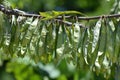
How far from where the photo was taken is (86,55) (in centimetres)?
251

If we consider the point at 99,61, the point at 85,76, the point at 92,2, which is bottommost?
the point at 99,61

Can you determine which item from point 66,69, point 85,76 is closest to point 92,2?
point 66,69

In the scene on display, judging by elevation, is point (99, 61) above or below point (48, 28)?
below

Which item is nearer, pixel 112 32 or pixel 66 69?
pixel 112 32

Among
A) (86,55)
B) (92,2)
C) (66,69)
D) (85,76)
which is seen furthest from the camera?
(92,2)

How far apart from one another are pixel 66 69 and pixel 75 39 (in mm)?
2790

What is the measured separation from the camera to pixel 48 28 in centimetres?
261

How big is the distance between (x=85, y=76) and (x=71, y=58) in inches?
88.4

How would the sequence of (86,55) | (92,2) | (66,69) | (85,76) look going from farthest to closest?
(92,2) < (66,69) < (85,76) < (86,55)

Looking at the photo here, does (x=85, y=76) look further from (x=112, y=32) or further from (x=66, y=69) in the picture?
(x=112, y=32)

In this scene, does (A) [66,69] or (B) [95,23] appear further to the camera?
(A) [66,69]

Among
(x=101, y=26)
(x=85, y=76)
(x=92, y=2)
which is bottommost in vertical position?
(x=101, y=26)

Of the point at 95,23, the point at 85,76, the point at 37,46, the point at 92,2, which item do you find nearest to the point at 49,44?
the point at 37,46

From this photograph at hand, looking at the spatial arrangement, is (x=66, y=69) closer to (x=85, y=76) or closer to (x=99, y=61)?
(x=85, y=76)
